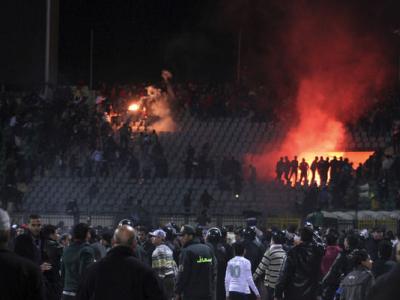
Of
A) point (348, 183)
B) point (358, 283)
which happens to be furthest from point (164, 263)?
point (348, 183)

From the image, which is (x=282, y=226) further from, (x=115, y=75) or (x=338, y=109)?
(x=115, y=75)

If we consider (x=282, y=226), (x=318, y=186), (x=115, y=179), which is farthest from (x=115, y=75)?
(x=282, y=226)

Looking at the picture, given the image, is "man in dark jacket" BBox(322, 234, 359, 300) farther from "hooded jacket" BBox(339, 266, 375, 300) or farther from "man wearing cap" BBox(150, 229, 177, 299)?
"man wearing cap" BBox(150, 229, 177, 299)

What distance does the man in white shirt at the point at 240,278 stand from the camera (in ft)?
39.0

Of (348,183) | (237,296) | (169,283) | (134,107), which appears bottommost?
(237,296)

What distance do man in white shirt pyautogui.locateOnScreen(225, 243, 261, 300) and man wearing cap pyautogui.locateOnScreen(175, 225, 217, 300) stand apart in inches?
30.1

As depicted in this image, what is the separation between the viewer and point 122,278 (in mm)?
6367

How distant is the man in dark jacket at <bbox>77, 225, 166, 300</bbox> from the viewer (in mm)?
6332

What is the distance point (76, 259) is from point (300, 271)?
262 cm

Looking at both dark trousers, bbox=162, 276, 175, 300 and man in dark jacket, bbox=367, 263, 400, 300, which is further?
dark trousers, bbox=162, 276, 175, 300

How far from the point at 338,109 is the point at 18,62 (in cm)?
1308

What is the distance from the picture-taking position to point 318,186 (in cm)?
2706

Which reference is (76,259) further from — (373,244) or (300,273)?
(373,244)

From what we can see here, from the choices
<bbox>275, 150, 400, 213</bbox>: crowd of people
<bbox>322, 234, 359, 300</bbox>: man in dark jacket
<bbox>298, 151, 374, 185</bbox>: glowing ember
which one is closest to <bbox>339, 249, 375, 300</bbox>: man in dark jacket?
<bbox>322, 234, 359, 300</bbox>: man in dark jacket
